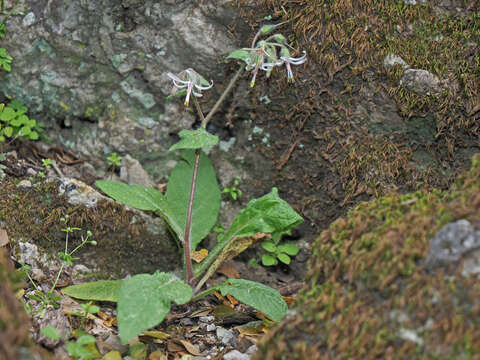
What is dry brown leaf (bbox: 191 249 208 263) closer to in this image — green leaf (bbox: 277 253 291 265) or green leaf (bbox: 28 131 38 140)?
green leaf (bbox: 277 253 291 265)

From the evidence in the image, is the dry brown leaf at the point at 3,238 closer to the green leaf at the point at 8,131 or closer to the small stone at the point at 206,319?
the green leaf at the point at 8,131

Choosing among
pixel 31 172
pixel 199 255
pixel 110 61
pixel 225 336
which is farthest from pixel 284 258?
pixel 110 61

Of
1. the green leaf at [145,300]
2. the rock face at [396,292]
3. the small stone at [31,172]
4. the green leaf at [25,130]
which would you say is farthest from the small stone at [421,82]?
the green leaf at [25,130]

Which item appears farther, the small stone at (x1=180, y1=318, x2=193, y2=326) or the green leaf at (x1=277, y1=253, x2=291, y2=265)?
the green leaf at (x1=277, y1=253, x2=291, y2=265)

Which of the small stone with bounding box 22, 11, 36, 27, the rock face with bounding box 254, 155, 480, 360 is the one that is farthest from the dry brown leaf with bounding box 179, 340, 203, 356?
the small stone with bounding box 22, 11, 36, 27

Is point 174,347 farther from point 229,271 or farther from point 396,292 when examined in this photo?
point 396,292
